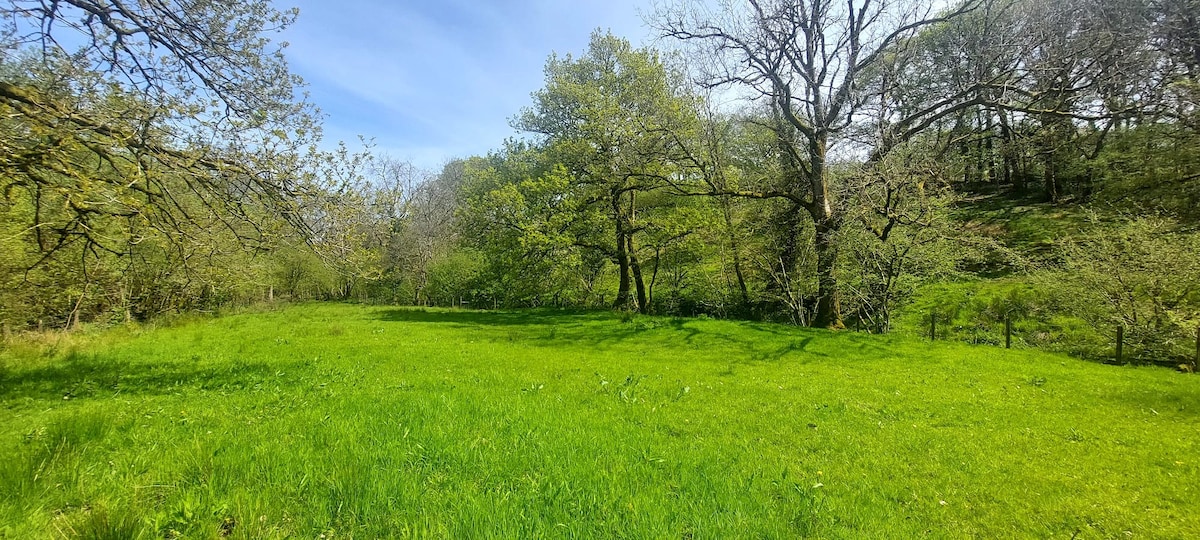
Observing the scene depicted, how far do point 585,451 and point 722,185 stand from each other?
14545 millimetres

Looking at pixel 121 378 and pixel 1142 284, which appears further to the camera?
pixel 1142 284

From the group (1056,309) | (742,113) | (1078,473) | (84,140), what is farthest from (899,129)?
(84,140)

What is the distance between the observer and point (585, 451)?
4855 millimetres

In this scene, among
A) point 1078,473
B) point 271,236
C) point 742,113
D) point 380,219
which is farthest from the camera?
point 742,113

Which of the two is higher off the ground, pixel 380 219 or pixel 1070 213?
pixel 1070 213

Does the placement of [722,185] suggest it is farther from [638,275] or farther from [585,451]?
[585,451]

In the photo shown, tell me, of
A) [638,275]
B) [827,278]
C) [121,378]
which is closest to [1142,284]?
[827,278]

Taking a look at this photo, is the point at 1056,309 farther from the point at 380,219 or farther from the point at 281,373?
the point at 281,373

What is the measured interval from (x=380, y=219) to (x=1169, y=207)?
26.4 metres

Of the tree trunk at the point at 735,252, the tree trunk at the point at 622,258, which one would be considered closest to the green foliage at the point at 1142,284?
the tree trunk at the point at 735,252

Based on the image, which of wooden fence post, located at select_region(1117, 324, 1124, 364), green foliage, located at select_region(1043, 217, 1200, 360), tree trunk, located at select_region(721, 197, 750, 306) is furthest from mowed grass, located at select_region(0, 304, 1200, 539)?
tree trunk, located at select_region(721, 197, 750, 306)

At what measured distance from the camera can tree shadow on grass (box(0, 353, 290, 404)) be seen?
26.1 ft

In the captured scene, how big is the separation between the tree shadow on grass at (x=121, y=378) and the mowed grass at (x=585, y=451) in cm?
9

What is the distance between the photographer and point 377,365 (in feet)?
33.6
